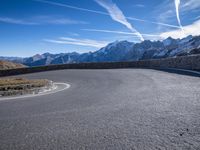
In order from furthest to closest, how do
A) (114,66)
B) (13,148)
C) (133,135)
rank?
(114,66) → (133,135) → (13,148)

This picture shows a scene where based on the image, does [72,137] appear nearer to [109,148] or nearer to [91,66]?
[109,148]

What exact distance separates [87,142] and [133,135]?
1010mm

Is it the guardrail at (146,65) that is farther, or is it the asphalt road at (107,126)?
the guardrail at (146,65)

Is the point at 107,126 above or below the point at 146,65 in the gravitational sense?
below

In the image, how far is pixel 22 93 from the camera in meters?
13.0

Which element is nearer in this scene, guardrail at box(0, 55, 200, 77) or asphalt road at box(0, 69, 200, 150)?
asphalt road at box(0, 69, 200, 150)

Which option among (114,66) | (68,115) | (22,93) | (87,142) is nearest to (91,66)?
(114,66)

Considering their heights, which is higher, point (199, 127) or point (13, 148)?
point (199, 127)

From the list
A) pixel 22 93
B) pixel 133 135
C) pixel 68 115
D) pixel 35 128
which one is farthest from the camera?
pixel 22 93

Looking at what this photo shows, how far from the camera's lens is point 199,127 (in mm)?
4969

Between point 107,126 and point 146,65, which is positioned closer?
point 107,126

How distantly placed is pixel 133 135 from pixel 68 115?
266cm

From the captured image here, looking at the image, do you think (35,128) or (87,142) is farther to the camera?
(35,128)

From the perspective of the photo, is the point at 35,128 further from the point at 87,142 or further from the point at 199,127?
the point at 199,127
